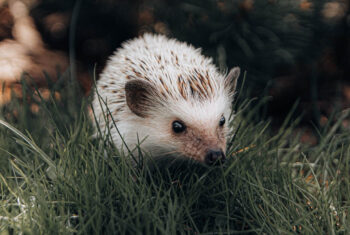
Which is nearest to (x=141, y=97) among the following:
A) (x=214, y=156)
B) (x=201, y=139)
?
(x=201, y=139)

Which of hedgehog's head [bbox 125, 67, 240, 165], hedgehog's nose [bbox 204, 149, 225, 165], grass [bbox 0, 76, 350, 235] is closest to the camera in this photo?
grass [bbox 0, 76, 350, 235]

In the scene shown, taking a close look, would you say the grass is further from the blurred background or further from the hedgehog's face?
the blurred background

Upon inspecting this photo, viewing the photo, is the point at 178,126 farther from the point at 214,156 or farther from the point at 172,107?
the point at 214,156

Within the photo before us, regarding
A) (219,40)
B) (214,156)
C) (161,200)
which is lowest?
(161,200)

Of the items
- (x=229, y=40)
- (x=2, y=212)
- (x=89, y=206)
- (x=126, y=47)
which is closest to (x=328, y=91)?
(x=229, y=40)

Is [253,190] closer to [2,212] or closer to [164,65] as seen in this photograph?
[164,65]

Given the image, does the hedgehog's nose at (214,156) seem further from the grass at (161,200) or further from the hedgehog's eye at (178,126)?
the hedgehog's eye at (178,126)

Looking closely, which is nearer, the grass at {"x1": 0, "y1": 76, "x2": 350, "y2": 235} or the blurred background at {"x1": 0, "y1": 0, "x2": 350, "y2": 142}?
the grass at {"x1": 0, "y1": 76, "x2": 350, "y2": 235}

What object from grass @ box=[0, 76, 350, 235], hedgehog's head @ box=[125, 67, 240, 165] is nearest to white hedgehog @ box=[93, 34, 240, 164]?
hedgehog's head @ box=[125, 67, 240, 165]
